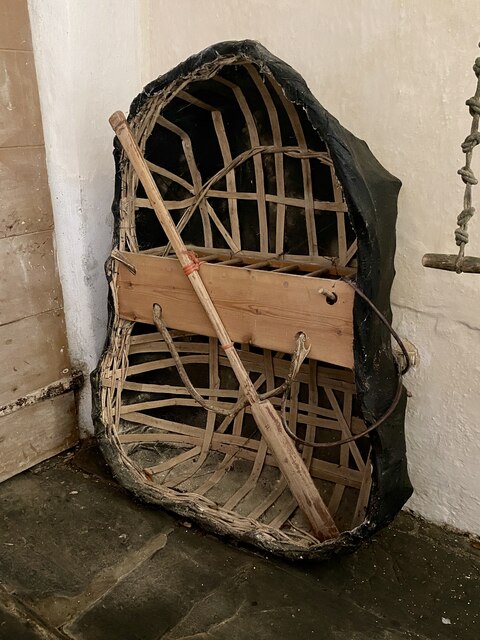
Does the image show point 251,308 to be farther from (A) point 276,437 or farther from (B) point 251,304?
(A) point 276,437

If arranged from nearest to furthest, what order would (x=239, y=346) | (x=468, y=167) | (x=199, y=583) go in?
1. (x=468, y=167)
2. (x=199, y=583)
3. (x=239, y=346)

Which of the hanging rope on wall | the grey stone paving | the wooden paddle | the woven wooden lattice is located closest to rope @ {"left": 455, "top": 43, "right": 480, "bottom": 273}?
the hanging rope on wall

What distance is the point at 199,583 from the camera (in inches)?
64.6

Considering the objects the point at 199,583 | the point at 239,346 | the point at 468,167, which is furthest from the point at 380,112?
the point at 199,583

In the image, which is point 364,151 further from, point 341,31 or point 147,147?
point 147,147

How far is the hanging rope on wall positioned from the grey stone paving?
0.89 meters

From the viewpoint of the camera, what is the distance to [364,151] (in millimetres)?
1562

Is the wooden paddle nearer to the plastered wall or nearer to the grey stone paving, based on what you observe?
the grey stone paving

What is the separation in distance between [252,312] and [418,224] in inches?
20.6

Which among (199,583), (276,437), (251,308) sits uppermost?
(251,308)

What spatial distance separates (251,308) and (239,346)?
1.78ft

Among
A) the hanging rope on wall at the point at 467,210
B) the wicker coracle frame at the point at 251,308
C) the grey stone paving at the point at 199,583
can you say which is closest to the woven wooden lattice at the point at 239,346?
the wicker coracle frame at the point at 251,308

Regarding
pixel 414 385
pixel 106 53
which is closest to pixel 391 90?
pixel 414 385

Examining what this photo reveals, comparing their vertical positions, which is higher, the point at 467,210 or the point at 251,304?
the point at 467,210
